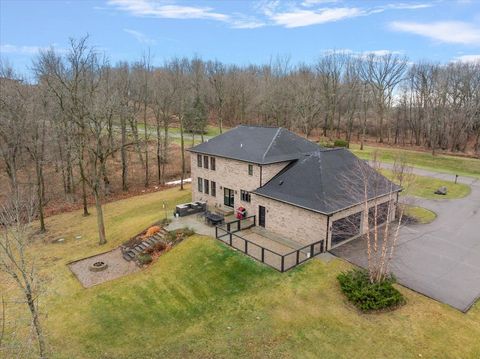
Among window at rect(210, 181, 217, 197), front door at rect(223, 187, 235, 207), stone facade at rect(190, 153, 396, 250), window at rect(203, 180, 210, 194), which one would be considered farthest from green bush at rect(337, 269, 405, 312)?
window at rect(203, 180, 210, 194)

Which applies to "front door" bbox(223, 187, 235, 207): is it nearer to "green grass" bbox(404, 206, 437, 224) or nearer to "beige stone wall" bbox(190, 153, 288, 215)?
"beige stone wall" bbox(190, 153, 288, 215)

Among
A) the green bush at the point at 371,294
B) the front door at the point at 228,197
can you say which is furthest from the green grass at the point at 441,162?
the green bush at the point at 371,294

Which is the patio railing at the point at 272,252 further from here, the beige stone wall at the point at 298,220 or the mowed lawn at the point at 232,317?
the beige stone wall at the point at 298,220

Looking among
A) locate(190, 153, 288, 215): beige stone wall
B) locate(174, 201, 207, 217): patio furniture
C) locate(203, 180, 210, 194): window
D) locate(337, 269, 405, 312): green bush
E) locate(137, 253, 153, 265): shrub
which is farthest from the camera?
locate(203, 180, 210, 194): window

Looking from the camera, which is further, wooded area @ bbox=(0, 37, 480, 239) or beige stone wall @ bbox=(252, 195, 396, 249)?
wooded area @ bbox=(0, 37, 480, 239)

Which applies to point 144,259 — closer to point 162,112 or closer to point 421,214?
point 421,214

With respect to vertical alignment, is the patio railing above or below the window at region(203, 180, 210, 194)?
below

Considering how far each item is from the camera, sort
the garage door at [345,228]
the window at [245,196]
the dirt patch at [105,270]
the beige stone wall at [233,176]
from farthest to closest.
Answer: the window at [245,196] < the beige stone wall at [233,176] < the garage door at [345,228] < the dirt patch at [105,270]

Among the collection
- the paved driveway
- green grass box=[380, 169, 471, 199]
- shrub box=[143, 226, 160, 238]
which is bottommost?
shrub box=[143, 226, 160, 238]
